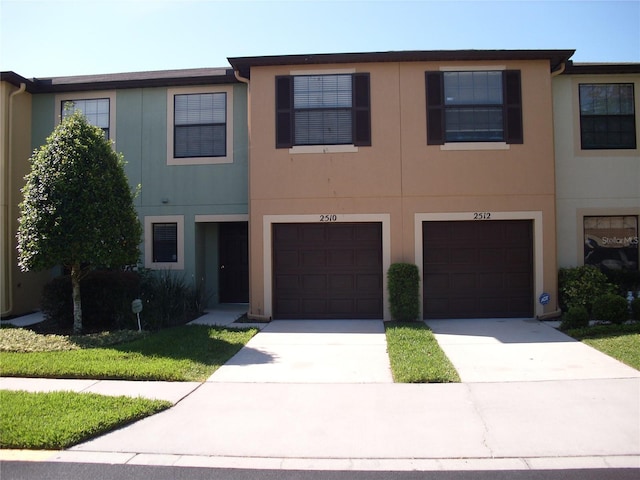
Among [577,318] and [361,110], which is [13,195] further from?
[577,318]

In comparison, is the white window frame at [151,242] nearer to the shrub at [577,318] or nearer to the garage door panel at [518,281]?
the garage door panel at [518,281]

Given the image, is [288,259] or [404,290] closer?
[404,290]

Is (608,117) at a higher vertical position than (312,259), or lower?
higher

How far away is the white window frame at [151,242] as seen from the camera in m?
12.0

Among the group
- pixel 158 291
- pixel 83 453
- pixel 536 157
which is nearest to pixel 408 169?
pixel 536 157

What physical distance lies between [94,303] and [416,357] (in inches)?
282

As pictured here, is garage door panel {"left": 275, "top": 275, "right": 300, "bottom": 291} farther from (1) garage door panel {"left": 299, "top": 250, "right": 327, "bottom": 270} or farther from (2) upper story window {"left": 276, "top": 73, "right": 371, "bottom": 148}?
(2) upper story window {"left": 276, "top": 73, "right": 371, "bottom": 148}

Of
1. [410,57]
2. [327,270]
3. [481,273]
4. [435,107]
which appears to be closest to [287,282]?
[327,270]

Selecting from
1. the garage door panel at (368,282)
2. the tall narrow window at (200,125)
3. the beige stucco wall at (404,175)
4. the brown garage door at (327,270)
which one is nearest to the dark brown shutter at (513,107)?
the beige stucco wall at (404,175)

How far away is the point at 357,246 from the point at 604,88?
284 inches

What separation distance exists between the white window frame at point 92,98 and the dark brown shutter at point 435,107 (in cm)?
801

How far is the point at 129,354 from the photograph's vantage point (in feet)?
24.6

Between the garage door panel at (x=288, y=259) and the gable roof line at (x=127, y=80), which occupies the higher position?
the gable roof line at (x=127, y=80)

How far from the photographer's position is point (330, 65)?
10680 mm
